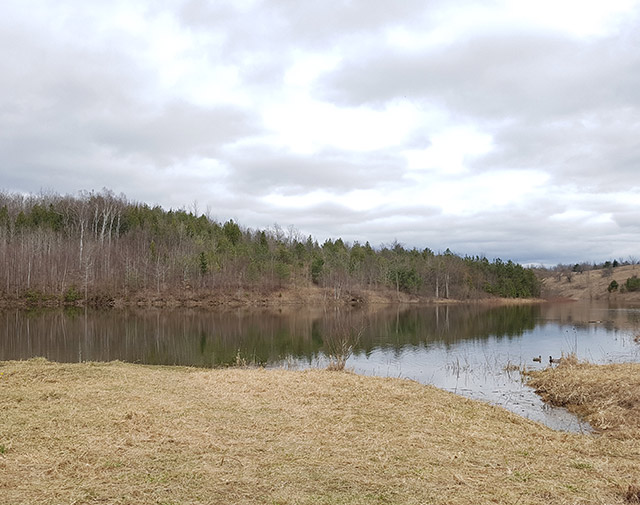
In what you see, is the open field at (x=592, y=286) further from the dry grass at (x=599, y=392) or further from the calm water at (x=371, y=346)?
the dry grass at (x=599, y=392)

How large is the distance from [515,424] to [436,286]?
3734 inches

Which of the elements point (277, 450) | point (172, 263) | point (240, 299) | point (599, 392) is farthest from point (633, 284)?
point (277, 450)

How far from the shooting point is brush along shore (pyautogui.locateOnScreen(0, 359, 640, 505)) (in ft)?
18.6

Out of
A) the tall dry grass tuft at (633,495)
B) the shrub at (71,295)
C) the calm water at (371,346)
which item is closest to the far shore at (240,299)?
the shrub at (71,295)

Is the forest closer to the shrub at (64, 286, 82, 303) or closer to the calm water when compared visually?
the shrub at (64, 286, 82, 303)

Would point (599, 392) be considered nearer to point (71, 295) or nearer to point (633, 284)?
point (71, 295)

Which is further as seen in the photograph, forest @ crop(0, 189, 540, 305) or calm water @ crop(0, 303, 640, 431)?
forest @ crop(0, 189, 540, 305)

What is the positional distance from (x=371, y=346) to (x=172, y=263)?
189ft

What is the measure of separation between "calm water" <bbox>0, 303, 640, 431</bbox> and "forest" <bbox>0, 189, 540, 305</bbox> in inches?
1115

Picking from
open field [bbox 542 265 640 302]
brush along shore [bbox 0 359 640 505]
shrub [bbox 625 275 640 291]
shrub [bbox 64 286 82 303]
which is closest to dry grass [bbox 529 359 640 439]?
brush along shore [bbox 0 359 640 505]

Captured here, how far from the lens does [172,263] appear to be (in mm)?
79938

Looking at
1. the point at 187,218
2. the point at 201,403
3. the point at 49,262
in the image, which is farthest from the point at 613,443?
the point at 187,218

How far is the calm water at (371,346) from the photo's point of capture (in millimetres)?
20812

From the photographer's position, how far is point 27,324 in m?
40.5
